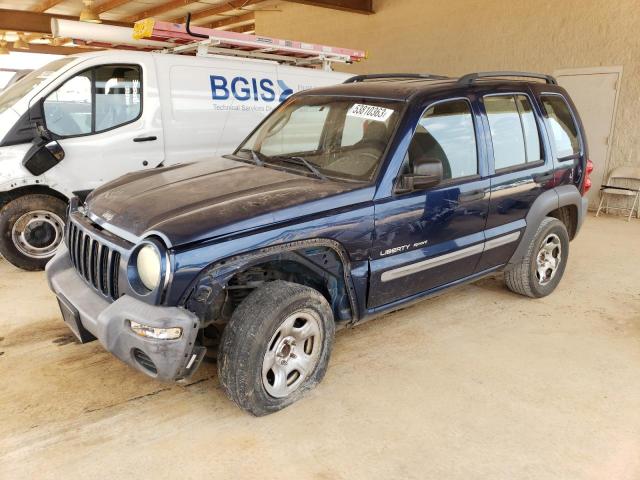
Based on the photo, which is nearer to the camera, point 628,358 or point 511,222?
point 628,358

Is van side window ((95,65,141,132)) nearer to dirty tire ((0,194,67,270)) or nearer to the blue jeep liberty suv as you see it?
dirty tire ((0,194,67,270))

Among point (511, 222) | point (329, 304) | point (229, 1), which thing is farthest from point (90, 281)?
point (229, 1)

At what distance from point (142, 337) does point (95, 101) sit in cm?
360

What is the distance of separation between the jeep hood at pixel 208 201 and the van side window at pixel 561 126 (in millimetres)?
2093

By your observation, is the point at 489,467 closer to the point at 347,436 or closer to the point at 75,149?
the point at 347,436

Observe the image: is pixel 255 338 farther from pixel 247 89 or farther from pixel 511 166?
pixel 247 89

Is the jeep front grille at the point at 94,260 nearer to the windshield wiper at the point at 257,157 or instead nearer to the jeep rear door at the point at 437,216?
the windshield wiper at the point at 257,157

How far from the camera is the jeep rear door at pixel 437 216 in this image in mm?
3145

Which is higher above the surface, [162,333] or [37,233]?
[162,333]

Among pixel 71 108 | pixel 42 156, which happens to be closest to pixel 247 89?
pixel 71 108

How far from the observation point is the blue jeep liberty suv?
→ 251 cm

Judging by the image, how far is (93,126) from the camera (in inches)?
204

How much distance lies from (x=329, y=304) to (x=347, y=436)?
0.74 m

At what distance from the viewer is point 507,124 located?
387cm
